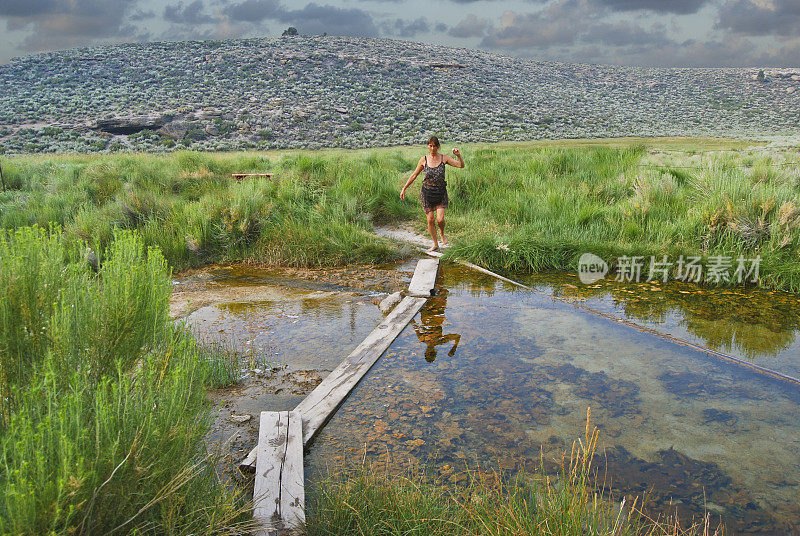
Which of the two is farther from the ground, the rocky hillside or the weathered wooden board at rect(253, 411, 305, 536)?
the rocky hillside

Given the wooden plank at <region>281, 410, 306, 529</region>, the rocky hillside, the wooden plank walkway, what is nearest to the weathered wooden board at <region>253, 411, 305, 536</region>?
the wooden plank at <region>281, 410, 306, 529</region>

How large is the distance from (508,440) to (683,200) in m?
7.36

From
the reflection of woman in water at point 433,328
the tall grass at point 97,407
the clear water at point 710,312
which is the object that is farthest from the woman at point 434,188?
the tall grass at point 97,407

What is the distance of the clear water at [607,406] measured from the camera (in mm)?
3301

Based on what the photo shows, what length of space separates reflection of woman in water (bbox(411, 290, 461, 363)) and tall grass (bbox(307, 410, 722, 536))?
226cm

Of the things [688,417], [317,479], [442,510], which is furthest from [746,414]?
[317,479]

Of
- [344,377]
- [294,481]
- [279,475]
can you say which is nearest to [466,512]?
[294,481]

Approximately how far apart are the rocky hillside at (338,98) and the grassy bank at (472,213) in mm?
22624

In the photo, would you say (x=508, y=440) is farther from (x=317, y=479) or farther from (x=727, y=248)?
(x=727, y=248)

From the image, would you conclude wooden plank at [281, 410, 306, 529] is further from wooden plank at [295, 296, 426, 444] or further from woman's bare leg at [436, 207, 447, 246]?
woman's bare leg at [436, 207, 447, 246]

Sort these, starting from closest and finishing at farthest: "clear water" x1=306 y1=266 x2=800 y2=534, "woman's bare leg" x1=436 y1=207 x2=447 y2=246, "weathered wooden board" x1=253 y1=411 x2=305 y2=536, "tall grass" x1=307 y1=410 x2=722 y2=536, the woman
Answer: "tall grass" x1=307 y1=410 x2=722 y2=536 < "weathered wooden board" x1=253 y1=411 x2=305 y2=536 < "clear water" x1=306 y1=266 x2=800 y2=534 < the woman < "woman's bare leg" x1=436 y1=207 x2=447 y2=246

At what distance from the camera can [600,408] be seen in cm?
412

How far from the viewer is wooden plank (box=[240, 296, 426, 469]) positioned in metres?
3.89

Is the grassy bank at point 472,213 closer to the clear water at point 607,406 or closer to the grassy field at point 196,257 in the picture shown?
the grassy field at point 196,257
